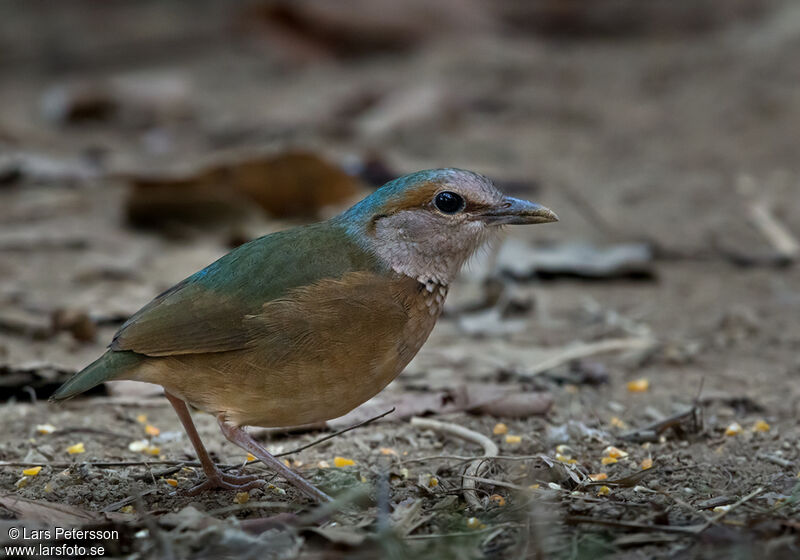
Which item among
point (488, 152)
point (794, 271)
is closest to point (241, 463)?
point (794, 271)

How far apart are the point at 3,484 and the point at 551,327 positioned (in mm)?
3339

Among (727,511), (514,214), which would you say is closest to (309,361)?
(514,214)

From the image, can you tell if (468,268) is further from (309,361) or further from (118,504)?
(118,504)

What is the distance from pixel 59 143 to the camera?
32.2 feet

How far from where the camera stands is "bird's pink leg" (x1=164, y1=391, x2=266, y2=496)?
3.99 m

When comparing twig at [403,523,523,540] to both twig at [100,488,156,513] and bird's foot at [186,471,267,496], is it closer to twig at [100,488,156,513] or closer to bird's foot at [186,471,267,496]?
bird's foot at [186,471,267,496]

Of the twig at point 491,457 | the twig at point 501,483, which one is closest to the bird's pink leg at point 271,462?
the twig at point 491,457

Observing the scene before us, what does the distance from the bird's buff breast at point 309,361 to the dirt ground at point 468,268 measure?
0.36 meters

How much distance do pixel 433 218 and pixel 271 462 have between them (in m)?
1.18

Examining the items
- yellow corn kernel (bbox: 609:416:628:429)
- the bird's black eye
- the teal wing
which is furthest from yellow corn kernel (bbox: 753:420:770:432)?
the teal wing

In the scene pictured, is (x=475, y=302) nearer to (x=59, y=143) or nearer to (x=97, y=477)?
(x=97, y=477)

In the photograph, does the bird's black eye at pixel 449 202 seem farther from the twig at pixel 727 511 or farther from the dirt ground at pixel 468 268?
the twig at pixel 727 511

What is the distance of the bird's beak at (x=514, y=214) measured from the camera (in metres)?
4.30

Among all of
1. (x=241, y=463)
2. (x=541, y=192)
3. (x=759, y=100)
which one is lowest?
(x=241, y=463)
